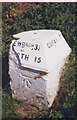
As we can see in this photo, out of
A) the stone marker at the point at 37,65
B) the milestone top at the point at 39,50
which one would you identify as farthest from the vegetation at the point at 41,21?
the milestone top at the point at 39,50

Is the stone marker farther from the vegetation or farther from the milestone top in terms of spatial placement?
the vegetation

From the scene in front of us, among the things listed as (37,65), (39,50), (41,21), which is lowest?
(37,65)

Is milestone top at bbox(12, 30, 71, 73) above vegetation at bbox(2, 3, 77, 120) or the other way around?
the other way around

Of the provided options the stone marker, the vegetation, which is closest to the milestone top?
the stone marker

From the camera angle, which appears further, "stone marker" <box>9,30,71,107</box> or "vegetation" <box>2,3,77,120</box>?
"vegetation" <box>2,3,77,120</box>

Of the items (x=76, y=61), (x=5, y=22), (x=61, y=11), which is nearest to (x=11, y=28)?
(x=5, y=22)

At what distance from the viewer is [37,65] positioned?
2.84 m

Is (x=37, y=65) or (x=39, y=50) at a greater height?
(x=39, y=50)

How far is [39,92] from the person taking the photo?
9.92 feet

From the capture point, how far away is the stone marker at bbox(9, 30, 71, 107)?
2.86 meters

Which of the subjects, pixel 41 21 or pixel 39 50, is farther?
pixel 41 21

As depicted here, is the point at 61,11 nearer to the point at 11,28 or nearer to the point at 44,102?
the point at 11,28

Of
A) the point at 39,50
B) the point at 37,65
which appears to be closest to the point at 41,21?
the point at 39,50

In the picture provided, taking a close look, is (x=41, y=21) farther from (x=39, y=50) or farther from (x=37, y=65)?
(x=37, y=65)
